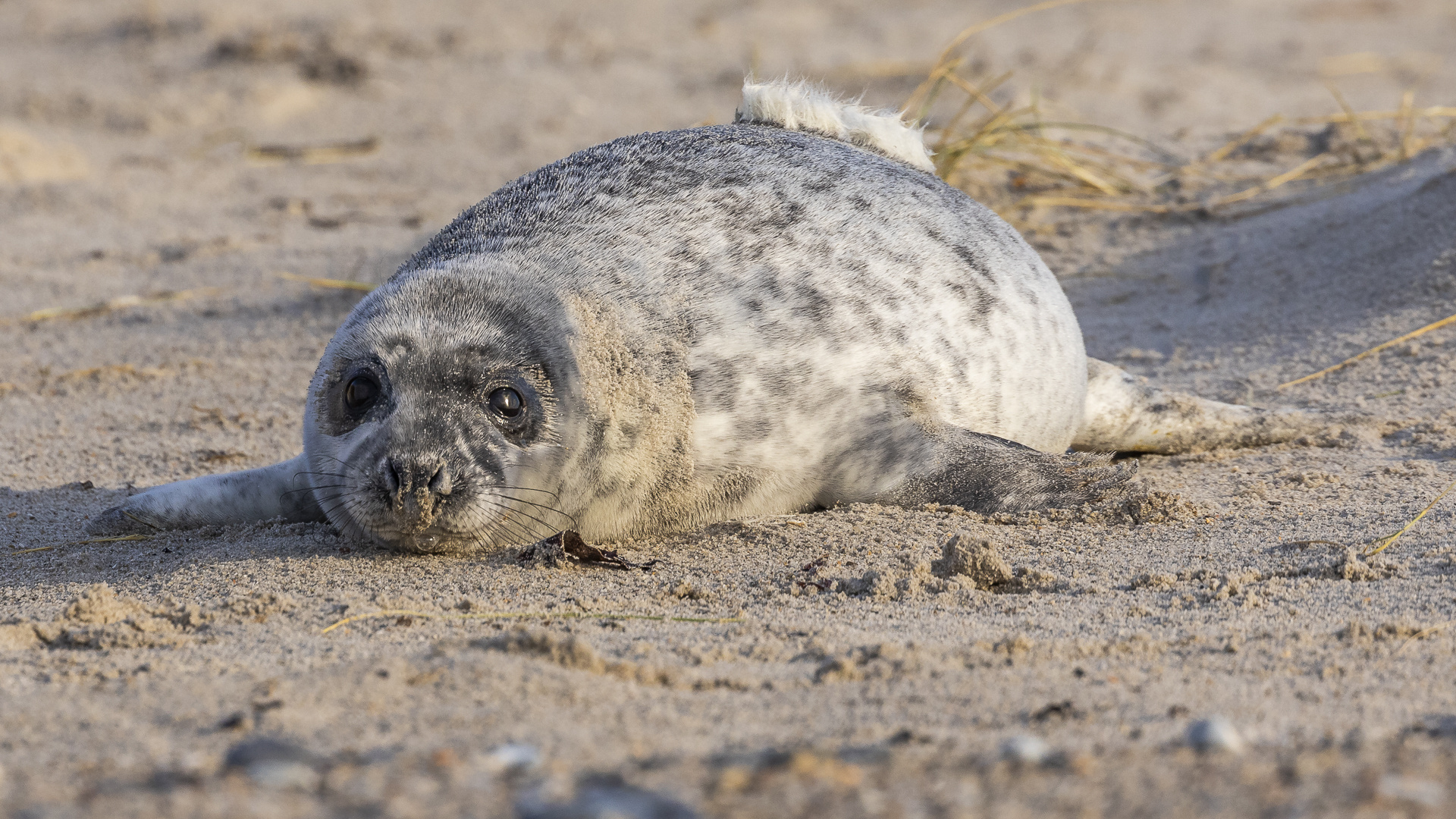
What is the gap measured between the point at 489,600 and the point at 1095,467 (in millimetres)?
1623

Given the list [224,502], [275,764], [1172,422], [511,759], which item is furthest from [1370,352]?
[275,764]

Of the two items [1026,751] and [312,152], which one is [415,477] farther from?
[312,152]

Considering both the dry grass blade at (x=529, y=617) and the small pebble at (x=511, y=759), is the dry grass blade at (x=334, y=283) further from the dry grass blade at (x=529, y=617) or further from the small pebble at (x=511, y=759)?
the small pebble at (x=511, y=759)

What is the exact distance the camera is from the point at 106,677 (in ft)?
8.23

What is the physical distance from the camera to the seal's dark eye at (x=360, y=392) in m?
3.37

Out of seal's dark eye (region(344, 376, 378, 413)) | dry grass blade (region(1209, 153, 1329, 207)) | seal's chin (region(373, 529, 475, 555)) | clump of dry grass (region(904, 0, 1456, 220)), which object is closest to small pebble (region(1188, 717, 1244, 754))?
seal's chin (region(373, 529, 475, 555))

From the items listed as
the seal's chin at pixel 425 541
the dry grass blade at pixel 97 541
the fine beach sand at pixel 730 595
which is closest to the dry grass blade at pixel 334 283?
the fine beach sand at pixel 730 595

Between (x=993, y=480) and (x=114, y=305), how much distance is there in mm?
4471

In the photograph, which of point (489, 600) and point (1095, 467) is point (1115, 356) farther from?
point (489, 600)

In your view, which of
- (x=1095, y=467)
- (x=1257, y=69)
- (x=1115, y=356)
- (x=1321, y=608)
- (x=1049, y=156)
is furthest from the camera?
(x=1257, y=69)

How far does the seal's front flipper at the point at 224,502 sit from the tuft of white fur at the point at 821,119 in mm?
1876

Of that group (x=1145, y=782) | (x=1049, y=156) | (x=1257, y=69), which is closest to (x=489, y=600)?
(x=1145, y=782)

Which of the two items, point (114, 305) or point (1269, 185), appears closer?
point (114, 305)

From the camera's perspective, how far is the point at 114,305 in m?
6.39
